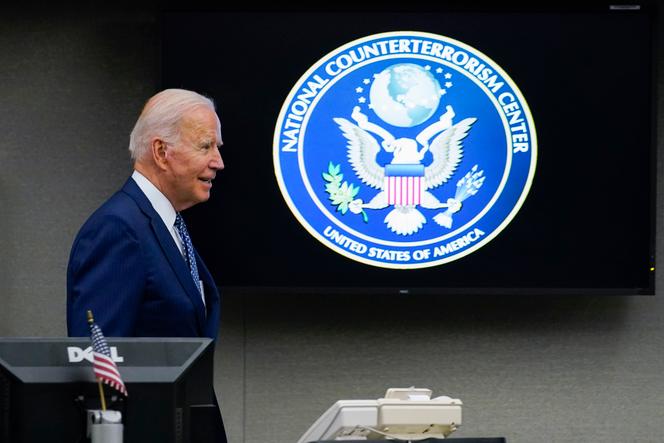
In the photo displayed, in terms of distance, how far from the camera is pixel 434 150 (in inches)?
186

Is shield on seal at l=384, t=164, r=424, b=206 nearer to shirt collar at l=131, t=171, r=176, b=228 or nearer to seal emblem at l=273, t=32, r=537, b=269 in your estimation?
seal emblem at l=273, t=32, r=537, b=269

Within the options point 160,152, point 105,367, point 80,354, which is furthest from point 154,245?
point 105,367

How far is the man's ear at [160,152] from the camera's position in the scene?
10.3ft

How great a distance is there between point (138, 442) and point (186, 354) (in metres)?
0.18

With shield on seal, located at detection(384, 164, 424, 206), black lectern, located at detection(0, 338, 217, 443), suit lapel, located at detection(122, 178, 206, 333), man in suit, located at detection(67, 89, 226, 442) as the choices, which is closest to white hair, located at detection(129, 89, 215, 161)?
man in suit, located at detection(67, 89, 226, 442)

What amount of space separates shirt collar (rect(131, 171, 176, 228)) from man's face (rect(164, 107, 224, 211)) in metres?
0.03

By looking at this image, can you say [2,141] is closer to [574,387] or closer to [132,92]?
[132,92]

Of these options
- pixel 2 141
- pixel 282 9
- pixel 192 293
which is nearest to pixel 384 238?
pixel 282 9

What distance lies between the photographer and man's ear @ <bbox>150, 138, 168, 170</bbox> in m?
3.13

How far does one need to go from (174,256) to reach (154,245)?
2.2 inches

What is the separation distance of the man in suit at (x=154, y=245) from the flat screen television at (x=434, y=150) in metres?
1.47

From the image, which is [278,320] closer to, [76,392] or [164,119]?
[164,119]

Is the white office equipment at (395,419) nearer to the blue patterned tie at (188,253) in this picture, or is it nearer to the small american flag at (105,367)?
the small american flag at (105,367)

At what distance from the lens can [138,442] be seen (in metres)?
2.24
